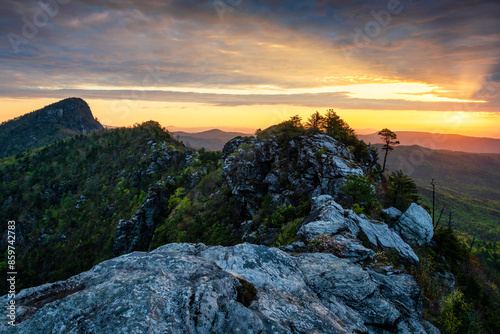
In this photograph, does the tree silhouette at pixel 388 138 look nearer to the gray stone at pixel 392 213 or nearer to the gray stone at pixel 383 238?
the gray stone at pixel 392 213

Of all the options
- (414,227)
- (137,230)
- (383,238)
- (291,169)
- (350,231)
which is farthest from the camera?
(137,230)

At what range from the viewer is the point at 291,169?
92.7 feet

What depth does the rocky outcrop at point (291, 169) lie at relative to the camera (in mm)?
24703

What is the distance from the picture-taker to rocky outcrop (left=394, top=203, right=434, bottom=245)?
2166 cm

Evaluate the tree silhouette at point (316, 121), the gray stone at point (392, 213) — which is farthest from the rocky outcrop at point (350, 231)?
the tree silhouette at point (316, 121)

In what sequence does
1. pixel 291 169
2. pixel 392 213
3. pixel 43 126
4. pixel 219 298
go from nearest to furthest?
pixel 219 298 < pixel 392 213 < pixel 291 169 < pixel 43 126

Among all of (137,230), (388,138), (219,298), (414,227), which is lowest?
(137,230)

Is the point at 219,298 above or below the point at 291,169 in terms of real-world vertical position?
above

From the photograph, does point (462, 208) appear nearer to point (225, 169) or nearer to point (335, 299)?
point (225, 169)

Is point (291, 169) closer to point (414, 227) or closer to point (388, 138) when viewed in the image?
point (414, 227)

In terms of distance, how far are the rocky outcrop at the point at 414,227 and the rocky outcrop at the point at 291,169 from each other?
19.2 feet

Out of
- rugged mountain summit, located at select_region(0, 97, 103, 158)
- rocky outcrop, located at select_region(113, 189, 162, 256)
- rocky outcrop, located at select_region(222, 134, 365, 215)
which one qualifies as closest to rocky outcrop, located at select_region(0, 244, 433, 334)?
rocky outcrop, located at select_region(222, 134, 365, 215)

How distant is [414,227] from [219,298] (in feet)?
74.1

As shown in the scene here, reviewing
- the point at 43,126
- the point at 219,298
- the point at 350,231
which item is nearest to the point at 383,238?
A: the point at 350,231
